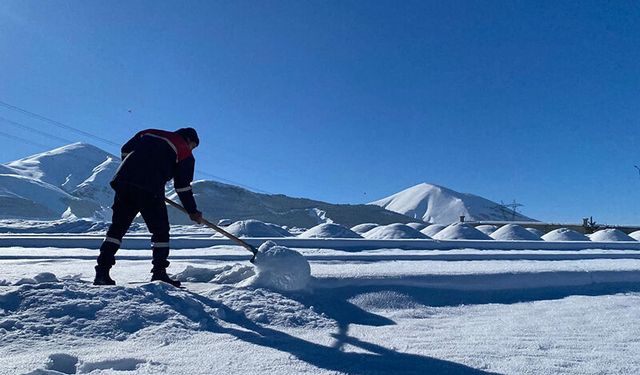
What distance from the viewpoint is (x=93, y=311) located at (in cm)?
218

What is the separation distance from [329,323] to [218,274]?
1.21 meters

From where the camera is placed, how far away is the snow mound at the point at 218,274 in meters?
3.22

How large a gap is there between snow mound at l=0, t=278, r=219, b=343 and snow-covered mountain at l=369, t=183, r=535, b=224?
345 feet

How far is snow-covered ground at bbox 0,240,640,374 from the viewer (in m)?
A: 1.79

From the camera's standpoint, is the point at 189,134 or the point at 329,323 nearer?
the point at 329,323

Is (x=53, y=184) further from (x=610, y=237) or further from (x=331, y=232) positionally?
(x=610, y=237)

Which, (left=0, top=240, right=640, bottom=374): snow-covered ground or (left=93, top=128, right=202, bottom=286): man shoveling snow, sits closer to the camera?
(left=0, top=240, right=640, bottom=374): snow-covered ground

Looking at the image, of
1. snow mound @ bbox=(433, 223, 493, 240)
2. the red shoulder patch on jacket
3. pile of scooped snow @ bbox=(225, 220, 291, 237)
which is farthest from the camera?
snow mound @ bbox=(433, 223, 493, 240)

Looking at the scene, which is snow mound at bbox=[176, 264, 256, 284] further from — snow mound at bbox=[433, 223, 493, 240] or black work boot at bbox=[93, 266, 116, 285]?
snow mound at bbox=[433, 223, 493, 240]

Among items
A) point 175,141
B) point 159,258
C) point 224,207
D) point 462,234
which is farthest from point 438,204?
point 159,258

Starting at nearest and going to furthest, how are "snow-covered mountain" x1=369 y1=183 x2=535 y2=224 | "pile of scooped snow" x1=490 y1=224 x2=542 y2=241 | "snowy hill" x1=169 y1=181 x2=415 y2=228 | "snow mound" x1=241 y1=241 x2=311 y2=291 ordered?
"snow mound" x1=241 y1=241 x2=311 y2=291 < "pile of scooped snow" x1=490 y1=224 x2=542 y2=241 < "snowy hill" x1=169 y1=181 x2=415 y2=228 < "snow-covered mountain" x1=369 y1=183 x2=535 y2=224

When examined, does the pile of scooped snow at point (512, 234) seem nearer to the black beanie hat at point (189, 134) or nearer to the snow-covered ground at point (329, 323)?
the snow-covered ground at point (329, 323)

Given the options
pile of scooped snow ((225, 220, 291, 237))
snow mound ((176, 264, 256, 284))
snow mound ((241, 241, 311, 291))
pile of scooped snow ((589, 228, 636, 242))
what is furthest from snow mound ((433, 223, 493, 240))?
snow mound ((241, 241, 311, 291))

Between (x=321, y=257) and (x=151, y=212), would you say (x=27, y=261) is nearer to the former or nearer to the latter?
(x=151, y=212)
